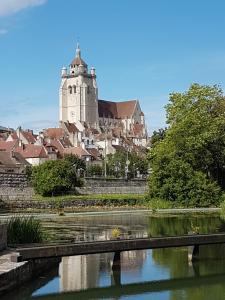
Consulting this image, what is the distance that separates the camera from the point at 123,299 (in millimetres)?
17953

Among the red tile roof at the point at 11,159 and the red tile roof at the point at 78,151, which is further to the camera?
the red tile roof at the point at 78,151

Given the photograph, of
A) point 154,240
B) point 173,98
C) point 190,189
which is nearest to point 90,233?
point 154,240

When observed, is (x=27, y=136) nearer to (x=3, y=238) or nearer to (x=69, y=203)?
(x=69, y=203)

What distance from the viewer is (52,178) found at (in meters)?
69.6

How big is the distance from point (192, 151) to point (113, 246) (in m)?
44.4

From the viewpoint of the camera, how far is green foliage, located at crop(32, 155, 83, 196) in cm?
6962

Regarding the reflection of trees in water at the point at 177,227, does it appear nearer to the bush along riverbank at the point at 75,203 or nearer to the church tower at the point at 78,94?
the bush along riverbank at the point at 75,203

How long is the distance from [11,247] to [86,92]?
162 meters

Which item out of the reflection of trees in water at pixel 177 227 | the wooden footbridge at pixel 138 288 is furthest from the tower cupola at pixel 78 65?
the wooden footbridge at pixel 138 288

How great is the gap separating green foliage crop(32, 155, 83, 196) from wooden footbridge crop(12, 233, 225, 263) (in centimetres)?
4653

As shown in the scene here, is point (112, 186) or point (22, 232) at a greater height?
point (112, 186)

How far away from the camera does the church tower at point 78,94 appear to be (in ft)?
590

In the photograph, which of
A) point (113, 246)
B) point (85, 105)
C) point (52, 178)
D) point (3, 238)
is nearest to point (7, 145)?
point (52, 178)

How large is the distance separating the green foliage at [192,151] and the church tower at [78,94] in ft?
366
